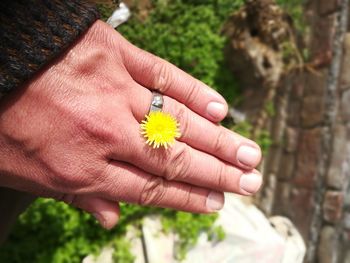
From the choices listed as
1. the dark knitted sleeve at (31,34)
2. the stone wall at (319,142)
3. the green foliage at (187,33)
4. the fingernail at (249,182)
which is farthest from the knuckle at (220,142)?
the stone wall at (319,142)

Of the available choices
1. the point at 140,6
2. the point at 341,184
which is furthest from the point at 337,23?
the point at 140,6

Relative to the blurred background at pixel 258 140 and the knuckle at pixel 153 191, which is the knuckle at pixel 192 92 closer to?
the knuckle at pixel 153 191

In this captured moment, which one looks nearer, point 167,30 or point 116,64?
point 116,64

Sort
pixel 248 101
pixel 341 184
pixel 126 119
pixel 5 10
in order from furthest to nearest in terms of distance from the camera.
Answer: pixel 248 101
pixel 341 184
pixel 126 119
pixel 5 10

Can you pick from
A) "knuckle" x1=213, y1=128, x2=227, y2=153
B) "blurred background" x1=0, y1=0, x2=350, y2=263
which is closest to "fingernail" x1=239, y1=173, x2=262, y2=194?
"knuckle" x1=213, y1=128, x2=227, y2=153

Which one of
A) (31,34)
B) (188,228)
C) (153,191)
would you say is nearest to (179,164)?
(153,191)

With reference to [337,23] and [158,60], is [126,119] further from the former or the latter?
[337,23]

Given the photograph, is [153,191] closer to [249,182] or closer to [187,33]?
[249,182]
